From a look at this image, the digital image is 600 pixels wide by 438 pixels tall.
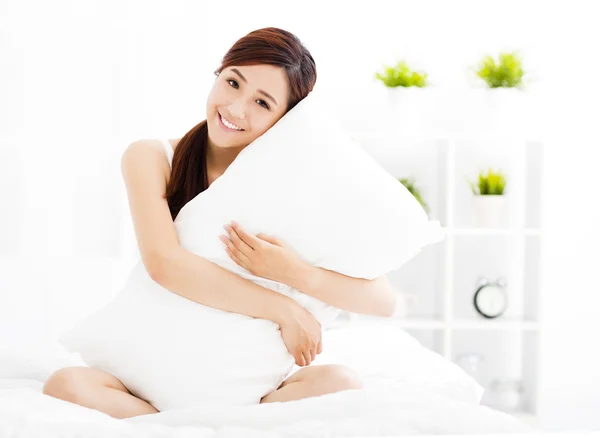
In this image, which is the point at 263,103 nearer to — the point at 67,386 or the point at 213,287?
the point at 213,287

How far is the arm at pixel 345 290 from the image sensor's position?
140 cm

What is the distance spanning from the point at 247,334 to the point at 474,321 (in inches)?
67.3

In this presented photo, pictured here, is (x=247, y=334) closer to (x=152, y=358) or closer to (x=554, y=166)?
(x=152, y=358)

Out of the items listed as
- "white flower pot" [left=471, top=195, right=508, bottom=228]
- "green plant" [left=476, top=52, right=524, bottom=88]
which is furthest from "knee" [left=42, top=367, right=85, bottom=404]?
"green plant" [left=476, top=52, right=524, bottom=88]

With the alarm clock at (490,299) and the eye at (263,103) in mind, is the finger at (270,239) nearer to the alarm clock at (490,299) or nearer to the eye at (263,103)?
the eye at (263,103)

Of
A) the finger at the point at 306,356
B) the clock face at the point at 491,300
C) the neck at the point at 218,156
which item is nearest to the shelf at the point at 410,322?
the clock face at the point at 491,300

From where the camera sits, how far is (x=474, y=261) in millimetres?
3146

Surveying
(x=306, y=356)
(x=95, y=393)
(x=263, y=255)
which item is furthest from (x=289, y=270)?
(x=95, y=393)

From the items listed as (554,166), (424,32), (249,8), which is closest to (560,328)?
(554,166)

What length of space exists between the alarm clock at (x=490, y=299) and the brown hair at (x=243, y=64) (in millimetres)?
1561

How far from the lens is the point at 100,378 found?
1405 millimetres

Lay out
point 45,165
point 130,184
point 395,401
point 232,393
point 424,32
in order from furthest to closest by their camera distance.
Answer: point 424,32, point 45,165, point 130,184, point 232,393, point 395,401

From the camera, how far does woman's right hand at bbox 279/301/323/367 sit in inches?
55.6

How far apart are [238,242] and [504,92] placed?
1731 mm
